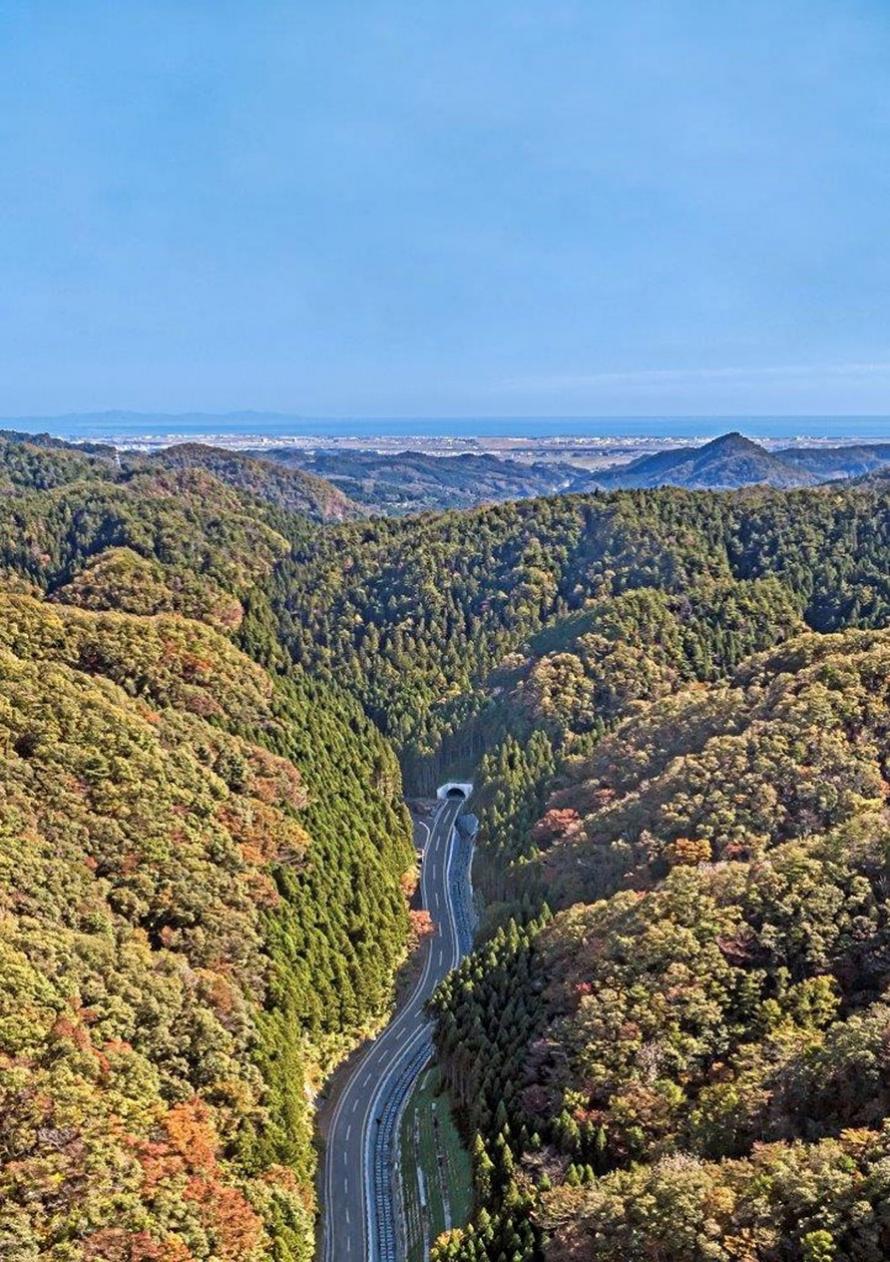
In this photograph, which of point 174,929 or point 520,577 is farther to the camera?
point 520,577

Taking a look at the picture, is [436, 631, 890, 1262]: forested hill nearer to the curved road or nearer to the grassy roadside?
the grassy roadside

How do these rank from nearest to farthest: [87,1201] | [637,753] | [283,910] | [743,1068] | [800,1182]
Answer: [800,1182] → [87,1201] → [743,1068] → [283,910] → [637,753]


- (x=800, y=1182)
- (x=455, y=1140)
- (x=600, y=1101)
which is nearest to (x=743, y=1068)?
(x=600, y=1101)

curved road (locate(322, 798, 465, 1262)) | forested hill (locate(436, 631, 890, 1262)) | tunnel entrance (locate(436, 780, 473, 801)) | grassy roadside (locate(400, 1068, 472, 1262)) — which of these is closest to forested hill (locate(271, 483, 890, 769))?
tunnel entrance (locate(436, 780, 473, 801))

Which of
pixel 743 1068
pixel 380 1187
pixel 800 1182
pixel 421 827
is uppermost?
pixel 800 1182

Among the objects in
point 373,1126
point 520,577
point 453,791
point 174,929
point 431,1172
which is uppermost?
point 520,577

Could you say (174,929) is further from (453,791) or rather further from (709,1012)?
(453,791)

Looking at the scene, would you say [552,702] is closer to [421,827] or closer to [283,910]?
[421,827]

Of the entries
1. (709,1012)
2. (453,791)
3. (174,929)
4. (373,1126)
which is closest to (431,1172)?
(373,1126)
